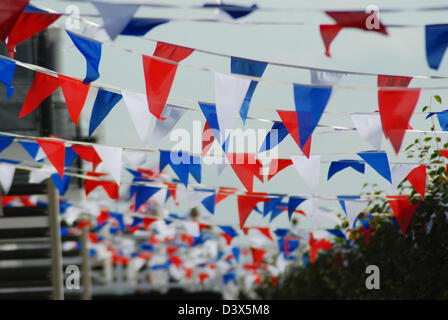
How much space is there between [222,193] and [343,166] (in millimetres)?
1728

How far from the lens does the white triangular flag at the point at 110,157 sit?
18.8 feet

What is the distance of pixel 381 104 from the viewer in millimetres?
3873

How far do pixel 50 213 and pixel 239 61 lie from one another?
5.38 metres

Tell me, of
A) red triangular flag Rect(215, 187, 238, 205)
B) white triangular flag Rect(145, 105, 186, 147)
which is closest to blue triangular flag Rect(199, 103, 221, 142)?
white triangular flag Rect(145, 105, 186, 147)

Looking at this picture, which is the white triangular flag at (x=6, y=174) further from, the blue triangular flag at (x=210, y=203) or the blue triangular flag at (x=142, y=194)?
the blue triangular flag at (x=210, y=203)

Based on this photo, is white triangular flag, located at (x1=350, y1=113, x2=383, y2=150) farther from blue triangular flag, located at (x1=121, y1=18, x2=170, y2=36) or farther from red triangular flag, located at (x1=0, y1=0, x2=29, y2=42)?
red triangular flag, located at (x1=0, y1=0, x2=29, y2=42)

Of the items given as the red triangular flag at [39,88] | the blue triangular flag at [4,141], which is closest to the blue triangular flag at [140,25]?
the red triangular flag at [39,88]

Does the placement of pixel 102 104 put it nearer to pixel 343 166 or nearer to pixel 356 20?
pixel 356 20

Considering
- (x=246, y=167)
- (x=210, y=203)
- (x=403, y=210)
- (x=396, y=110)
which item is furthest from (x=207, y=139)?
(x=403, y=210)

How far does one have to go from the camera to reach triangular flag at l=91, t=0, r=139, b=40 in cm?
317

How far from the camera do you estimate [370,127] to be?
434 cm

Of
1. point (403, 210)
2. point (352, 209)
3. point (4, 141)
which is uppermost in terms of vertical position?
point (4, 141)

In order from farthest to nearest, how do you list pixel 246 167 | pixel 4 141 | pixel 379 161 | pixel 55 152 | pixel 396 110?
pixel 4 141 → pixel 55 152 → pixel 246 167 → pixel 379 161 → pixel 396 110
